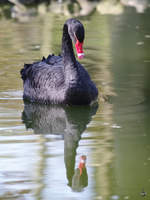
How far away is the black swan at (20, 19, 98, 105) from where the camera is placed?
6852 mm

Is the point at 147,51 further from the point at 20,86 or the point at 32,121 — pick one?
the point at 32,121

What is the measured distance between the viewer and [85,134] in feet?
19.8

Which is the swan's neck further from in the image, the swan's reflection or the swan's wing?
the swan's reflection

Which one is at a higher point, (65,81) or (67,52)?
(67,52)

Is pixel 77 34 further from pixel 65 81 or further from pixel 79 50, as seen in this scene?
pixel 65 81

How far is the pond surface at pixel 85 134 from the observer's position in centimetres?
463

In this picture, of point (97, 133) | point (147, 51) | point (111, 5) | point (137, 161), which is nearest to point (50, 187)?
point (137, 161)

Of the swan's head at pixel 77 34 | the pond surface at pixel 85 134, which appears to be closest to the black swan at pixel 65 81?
the swan's head at pixel 77 34

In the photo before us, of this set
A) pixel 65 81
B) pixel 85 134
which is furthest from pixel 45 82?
pixel 85 134

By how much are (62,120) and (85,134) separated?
2.00ft

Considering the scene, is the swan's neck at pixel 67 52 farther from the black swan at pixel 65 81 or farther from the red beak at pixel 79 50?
the red beak at pixel 79 50

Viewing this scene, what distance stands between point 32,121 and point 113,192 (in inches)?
91.7

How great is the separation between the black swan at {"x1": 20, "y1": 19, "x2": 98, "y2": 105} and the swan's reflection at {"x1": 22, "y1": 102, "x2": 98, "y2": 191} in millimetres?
86

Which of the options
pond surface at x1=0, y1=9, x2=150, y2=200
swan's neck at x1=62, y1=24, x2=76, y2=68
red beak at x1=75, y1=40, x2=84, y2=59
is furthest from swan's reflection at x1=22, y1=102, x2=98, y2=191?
red beak at x1=75, y1=40, x2=84, y2=59
